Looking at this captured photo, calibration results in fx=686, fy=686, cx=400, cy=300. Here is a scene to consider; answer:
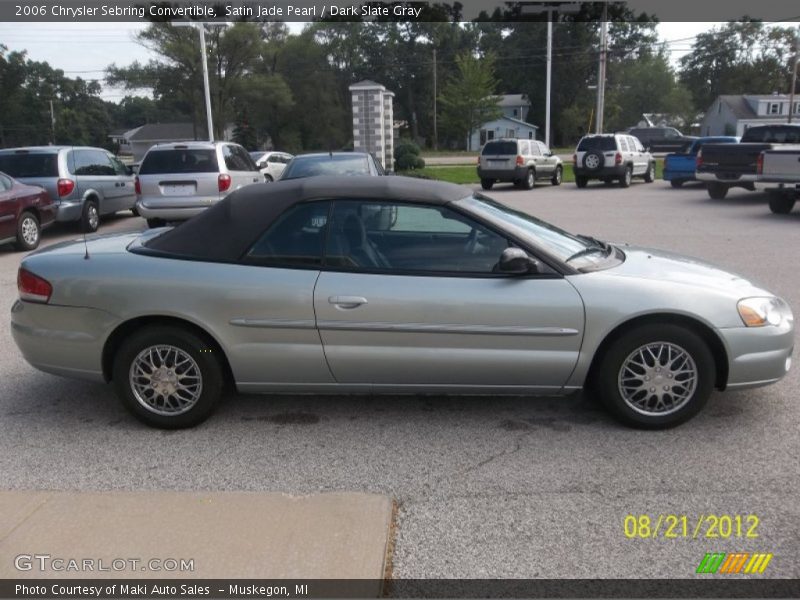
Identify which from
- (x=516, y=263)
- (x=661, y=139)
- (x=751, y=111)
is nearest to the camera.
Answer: (x=516, y=263)

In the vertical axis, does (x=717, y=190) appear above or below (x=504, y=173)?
below

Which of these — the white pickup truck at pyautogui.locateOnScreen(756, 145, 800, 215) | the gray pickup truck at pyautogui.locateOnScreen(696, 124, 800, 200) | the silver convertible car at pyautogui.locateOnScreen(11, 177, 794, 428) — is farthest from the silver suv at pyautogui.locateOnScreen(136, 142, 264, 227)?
the gray pickup truck at pyautogui.locateOnScreen(696, 124, 800, 200)

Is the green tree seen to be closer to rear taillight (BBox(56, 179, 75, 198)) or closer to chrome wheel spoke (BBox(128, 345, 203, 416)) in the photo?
rear taillight (BBox(56, 179, 75, 198))

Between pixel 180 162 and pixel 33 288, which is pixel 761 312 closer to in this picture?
pixel 33 288

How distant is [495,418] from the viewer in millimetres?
4375

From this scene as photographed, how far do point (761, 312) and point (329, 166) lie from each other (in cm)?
847

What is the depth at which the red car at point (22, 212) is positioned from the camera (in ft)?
35.6

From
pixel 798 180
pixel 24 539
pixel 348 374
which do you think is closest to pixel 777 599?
pixel 348 374

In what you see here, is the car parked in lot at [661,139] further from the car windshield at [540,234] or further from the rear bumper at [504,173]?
the car windshield at [540,234]

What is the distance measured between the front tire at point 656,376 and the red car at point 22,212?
10128 mm

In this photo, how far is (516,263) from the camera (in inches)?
156

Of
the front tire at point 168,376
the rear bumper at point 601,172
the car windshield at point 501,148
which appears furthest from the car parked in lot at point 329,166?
the rear bumper at point 601,172

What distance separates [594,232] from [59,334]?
1044 centimetres

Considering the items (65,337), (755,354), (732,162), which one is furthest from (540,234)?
(732,162)
